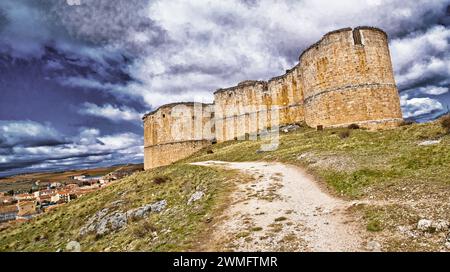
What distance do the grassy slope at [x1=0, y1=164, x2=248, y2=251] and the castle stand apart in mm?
19501

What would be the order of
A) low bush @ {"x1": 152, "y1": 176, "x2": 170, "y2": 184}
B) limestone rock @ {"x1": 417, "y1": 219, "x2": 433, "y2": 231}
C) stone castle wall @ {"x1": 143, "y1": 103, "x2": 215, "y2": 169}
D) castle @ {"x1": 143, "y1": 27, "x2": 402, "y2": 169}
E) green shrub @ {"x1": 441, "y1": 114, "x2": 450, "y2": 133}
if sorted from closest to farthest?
limestone rock @ {"x1": 417, "y1": 219, "x2": 433, "y2": 231}, green shrub @ {"x1": 441, "y1": 114, "x2": 450, "y2": 133}, low bush @ {"x1": 152, "y1": 176, "x2": 170, "y2": 184}, castle @ {"x1": 143, "y1": 27, "x2": 402, "y2": 169}, stone castle wall @ {"x1": 143, "y1": 103, "x2": 215, "y2": 169}

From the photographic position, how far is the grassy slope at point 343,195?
24.9ft

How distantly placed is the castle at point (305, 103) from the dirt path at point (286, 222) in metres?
21.1

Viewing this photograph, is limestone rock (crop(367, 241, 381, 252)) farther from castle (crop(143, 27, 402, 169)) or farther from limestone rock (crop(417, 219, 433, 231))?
castle (crop(143, 27, 402, 169))

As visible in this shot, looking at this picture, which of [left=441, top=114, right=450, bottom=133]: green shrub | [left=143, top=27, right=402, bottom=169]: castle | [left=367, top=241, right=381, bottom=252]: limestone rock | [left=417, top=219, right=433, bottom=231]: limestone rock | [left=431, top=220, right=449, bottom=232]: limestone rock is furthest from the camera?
[left=143, top=27, right=402, bottom=169]: castle

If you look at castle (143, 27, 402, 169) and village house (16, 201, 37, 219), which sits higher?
castle (143, 27, 402, 169)

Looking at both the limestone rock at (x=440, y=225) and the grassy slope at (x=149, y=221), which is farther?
the grassy slope at (x=149, y=221)

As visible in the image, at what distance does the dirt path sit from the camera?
22.8 ft

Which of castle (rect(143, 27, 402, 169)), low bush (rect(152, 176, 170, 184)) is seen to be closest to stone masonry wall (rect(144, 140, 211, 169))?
castle (rect(143, 27, 402, 169))

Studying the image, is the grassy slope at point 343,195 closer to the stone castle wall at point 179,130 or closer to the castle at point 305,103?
the castle at point 305,103

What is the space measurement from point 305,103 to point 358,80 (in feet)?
24.4

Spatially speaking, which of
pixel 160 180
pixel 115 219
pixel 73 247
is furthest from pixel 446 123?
pixel 73 247

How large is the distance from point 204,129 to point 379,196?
133 ft

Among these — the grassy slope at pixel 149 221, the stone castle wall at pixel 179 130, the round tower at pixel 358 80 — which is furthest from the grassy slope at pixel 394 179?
the stone castle wall at pixel 179 130
